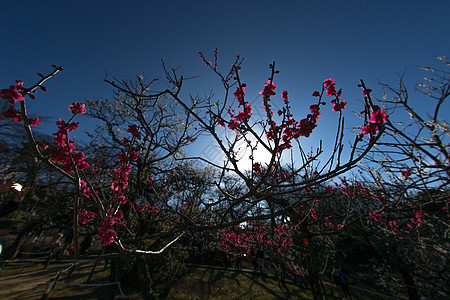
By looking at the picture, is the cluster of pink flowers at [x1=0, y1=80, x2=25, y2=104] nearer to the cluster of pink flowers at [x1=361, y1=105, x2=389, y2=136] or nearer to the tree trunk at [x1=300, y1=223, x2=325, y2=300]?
the cluster of pink flowers at [x1=361, y1=105, x2=389, y2=136]

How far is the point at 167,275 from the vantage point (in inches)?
313

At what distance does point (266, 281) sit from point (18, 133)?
17271 mm

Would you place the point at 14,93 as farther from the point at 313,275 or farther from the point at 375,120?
the point at 313,275

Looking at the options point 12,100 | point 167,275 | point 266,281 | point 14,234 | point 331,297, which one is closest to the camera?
point 12,100

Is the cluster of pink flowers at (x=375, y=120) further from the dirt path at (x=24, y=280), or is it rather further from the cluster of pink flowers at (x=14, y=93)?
the dirt path at (x=24, y=280)

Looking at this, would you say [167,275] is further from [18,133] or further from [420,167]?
[18,133]

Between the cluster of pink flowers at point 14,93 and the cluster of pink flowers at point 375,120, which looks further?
the cluster of pink flowers at point 375,120

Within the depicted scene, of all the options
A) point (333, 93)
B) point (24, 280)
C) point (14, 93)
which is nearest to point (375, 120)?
point (333, 93)

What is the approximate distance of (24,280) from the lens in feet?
27.2

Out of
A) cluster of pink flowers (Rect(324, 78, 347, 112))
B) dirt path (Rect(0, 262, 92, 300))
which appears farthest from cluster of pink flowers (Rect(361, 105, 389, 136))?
dirt path (Rect(0, 262, 92, 300))

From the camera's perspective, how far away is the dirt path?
22.0ft

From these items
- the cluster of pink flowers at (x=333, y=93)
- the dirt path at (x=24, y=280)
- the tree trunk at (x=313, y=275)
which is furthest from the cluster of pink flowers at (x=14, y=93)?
the dirt path at (x=24, y=280)

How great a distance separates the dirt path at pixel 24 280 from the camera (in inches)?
265

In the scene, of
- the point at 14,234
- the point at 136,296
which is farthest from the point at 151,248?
the point at 14,234
